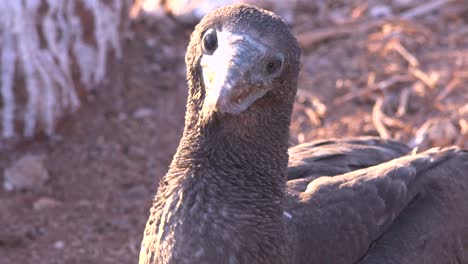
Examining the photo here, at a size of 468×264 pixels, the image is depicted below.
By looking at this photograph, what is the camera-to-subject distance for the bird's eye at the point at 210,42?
3.18m

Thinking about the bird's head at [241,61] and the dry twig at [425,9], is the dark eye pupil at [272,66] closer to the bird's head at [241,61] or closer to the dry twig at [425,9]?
the bird's head at [241,61]

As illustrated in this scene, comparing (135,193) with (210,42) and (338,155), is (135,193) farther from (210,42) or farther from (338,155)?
(210,42)

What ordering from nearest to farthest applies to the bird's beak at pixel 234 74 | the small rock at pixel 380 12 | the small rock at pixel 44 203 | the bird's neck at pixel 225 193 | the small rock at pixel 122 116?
the bird's beak at pixel 234 74, the bird's neck at pixel 225 193, the small rock at pixel 44 203, the small rock at pixel 122 116, the small rock at pixel 380 12

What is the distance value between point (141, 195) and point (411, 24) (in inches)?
138

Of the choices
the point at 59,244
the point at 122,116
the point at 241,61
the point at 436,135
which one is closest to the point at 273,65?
the point at 241,61

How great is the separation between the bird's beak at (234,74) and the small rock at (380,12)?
5.57 m

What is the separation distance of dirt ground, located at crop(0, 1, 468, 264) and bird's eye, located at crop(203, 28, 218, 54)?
2.42 m

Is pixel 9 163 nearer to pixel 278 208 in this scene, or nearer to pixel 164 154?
pixel 164 154

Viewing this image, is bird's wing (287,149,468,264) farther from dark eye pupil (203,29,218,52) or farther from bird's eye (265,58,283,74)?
dark eye pupil (203,29,218,52)

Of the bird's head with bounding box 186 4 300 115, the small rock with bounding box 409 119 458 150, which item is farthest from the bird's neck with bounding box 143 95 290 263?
the small rock with bounding box 409 119 458 150

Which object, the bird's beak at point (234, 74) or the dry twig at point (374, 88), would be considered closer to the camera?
the bird's beak at point (234, 74)

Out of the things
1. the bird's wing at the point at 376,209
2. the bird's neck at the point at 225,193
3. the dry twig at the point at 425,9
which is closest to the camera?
the bird's neck at the point at 225,193

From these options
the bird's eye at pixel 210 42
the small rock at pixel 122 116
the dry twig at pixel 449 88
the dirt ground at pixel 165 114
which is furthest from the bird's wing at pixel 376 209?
the small rock at pixel 122 116

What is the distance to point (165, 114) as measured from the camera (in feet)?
22.7
